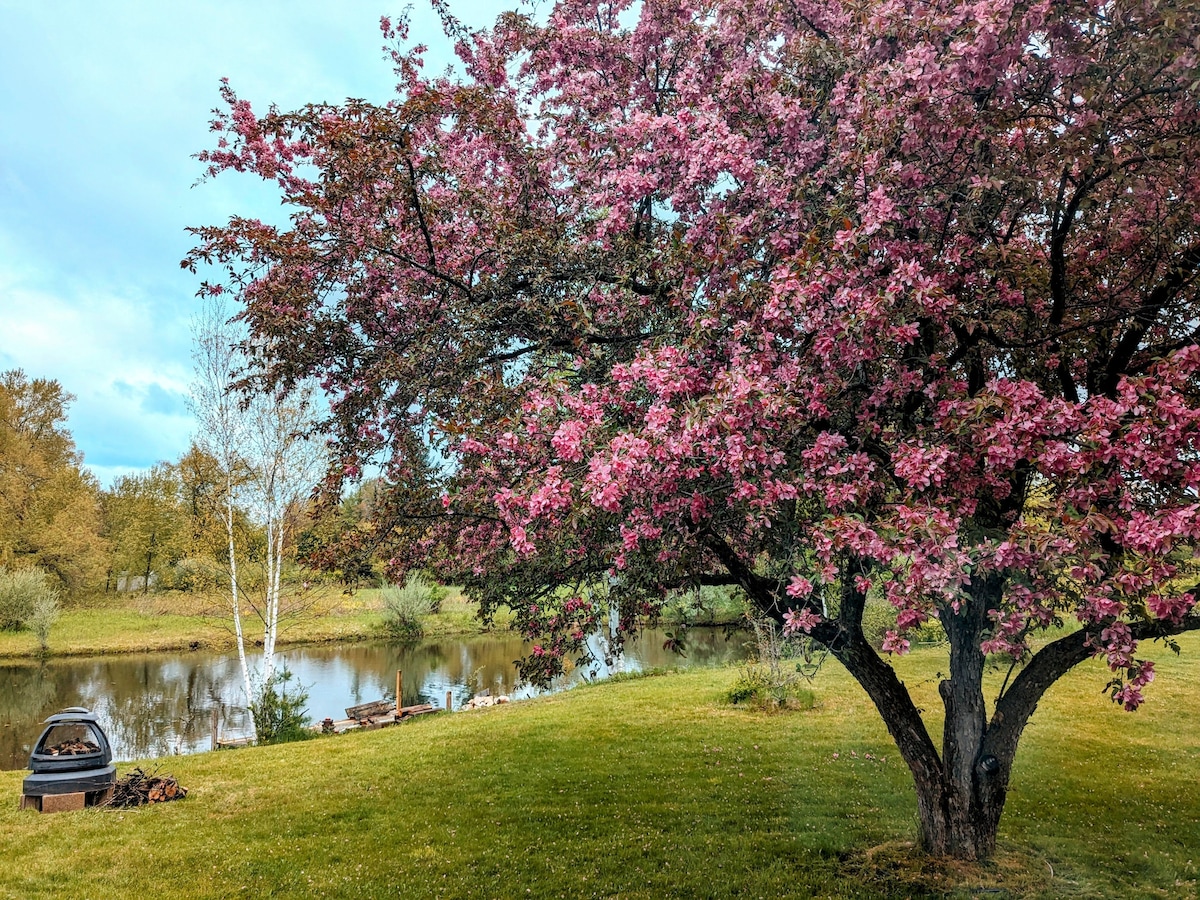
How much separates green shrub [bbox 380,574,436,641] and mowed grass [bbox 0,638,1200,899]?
1771 centimetres

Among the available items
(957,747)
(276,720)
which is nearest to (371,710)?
(276,720)

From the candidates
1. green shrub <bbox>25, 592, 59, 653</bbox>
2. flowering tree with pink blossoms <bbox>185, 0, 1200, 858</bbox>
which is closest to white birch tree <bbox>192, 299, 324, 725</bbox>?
flowering tree with pink blossoms <bbox>185, 0, 1200, 858</bbox>

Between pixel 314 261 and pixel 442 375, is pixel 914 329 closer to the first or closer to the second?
pixel 442 375

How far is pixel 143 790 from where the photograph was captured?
9398 mm

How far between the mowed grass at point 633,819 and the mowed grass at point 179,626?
57.4 feet

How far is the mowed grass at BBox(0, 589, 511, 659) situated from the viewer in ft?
97.2

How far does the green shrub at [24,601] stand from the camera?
28.9 metres

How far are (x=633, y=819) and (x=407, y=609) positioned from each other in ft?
81.8

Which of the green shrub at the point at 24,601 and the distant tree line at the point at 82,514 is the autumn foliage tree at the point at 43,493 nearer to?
the distant tree line at the point at 82,514

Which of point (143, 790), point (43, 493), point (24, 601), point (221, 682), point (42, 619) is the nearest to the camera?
point (143, 790)

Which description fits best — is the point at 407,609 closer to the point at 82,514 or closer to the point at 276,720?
the point at 276,720

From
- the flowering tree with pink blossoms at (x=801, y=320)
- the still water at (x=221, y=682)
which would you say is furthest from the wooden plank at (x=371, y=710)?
the flowering tree with pink blossoms at (x=801, y=320)

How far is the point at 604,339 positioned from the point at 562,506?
2.15m

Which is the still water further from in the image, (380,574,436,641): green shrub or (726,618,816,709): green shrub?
(726,618,816,709): green shrub
